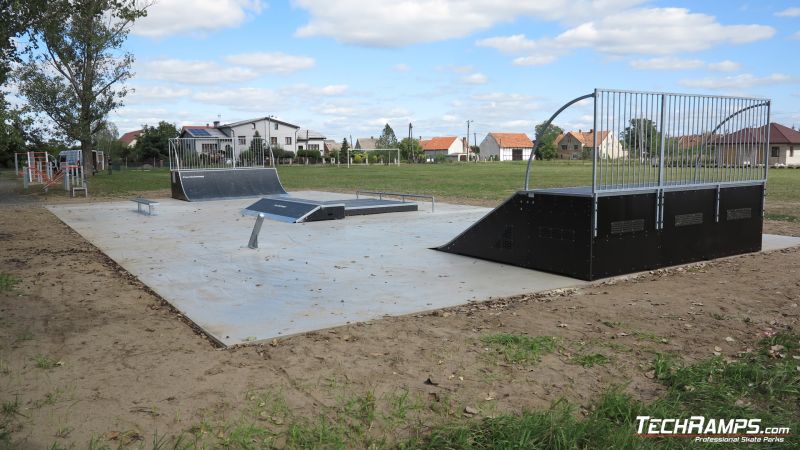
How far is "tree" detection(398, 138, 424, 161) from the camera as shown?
94.9m

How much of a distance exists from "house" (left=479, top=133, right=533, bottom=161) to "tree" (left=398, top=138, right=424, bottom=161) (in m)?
23.7

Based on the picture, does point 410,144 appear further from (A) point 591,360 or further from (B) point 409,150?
(A) point 591,360

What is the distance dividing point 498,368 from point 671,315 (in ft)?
7.98

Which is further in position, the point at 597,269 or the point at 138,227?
the point at 138,227

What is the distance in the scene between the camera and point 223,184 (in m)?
21.9

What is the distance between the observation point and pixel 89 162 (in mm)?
37438

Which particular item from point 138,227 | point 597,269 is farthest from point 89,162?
point 597,269

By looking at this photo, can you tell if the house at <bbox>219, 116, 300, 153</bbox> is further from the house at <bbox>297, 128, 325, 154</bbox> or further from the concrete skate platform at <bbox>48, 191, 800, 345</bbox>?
the concrete skate platform at <bbox>48, 191, 800, 345</bbox>

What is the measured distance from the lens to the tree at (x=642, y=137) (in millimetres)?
7930

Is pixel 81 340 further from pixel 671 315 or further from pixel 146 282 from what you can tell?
pixel 671 315

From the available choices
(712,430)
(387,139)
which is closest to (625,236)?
(712,430)

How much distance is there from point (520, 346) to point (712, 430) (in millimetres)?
1649

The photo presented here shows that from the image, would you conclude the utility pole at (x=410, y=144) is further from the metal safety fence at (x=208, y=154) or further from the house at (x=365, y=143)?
the metal safety fence at (x=208, y=154)

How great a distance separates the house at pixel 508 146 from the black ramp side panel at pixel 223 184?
99925 millimetres
